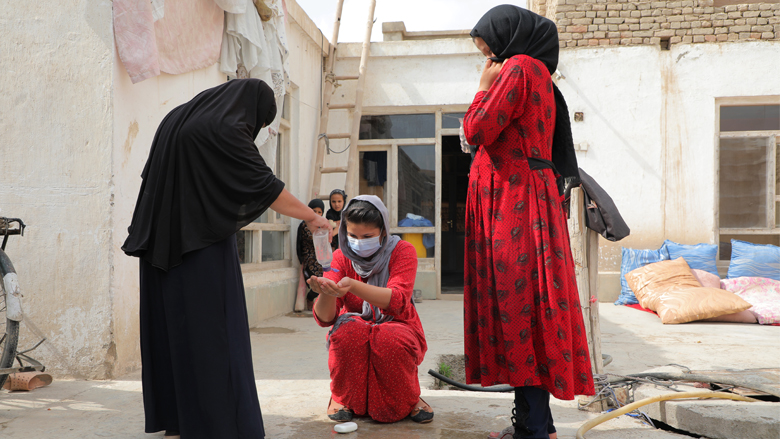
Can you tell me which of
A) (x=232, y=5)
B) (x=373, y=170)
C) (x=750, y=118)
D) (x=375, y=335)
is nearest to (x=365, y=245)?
(x=375, y=335)

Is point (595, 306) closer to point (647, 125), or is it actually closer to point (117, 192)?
point (117, 192)

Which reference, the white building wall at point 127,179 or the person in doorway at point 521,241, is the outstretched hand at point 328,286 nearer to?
the person in doorway at point 521,241

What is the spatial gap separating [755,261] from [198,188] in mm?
6929

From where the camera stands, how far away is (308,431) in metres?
2.44

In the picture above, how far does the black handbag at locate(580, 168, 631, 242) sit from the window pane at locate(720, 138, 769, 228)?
17.8 ft

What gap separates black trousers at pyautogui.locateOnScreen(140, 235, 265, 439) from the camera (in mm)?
2037

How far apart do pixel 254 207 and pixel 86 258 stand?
1777 mm

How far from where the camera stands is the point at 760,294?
625 cm

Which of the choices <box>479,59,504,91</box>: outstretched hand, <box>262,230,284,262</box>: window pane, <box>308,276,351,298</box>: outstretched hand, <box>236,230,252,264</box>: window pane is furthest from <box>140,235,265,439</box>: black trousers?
<box>262,230,284,262</box>: window pane

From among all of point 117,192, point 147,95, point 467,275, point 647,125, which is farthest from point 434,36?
point 467,275

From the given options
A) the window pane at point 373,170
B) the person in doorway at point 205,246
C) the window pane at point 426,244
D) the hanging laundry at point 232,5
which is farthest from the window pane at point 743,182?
the person in doorway at point 205,246

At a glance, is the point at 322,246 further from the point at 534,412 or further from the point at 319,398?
the point at 319,398

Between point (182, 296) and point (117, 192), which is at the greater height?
point (117, 192)

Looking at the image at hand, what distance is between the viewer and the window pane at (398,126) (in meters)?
8.05
